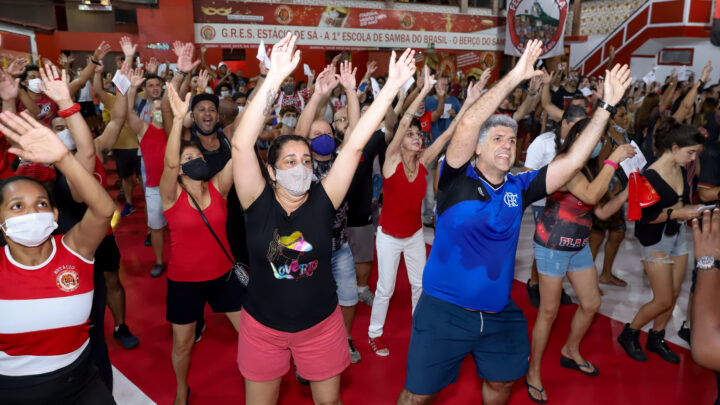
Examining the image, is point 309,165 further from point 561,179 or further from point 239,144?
point 561,179

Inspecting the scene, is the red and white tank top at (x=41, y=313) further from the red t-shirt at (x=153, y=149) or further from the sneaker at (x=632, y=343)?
the sneaker at (x=632, y=343)

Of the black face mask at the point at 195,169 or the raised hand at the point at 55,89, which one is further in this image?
the black face mask at the point at 195,169

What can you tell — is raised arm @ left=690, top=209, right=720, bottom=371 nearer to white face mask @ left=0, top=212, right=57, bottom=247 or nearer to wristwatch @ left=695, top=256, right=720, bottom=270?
Answer: wristwatch @ left=695, top=256, right=720, bottom=270

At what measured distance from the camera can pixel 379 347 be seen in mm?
3924

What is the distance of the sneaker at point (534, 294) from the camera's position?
4.78 m

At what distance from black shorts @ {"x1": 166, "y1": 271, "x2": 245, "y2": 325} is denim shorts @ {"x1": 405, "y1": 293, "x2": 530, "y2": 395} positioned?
112 cm

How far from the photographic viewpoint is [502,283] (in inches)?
99.7

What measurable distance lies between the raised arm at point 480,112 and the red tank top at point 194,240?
56.9 inches

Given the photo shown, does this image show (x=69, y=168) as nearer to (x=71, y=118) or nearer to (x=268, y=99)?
(x=71, y=118)

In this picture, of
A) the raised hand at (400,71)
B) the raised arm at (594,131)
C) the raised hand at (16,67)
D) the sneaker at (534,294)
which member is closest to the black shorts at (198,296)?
the raised hand at (400,71)

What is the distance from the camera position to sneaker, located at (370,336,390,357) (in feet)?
12.8

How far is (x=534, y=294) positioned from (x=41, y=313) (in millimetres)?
4165

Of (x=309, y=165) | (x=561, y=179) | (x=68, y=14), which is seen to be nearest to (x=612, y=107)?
(x=561, y=179)

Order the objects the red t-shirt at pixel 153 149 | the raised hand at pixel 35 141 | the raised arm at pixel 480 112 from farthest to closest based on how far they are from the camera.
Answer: the red t-shirt at pixel 153 149 < the raised arm at pixel 480 112 < the raised hand at pixel 35 141
